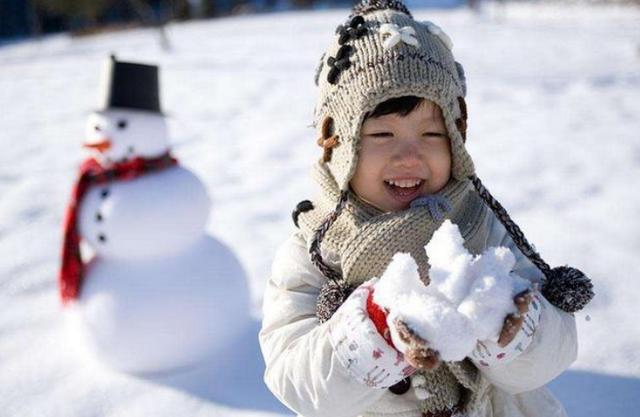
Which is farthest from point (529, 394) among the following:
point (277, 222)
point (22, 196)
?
point (22, 196)

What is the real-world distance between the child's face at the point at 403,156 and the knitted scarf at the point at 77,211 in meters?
1.03

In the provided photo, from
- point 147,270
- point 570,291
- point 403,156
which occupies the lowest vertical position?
point 147,270

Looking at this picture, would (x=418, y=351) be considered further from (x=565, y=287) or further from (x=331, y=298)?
(x=565, y=287)

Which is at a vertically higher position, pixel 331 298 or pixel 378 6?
pixel 378 6

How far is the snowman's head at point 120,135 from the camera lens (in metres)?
2.00

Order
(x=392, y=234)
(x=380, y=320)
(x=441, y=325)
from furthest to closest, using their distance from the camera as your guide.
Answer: (x=392, y=234) < (x=380, y=320) < (x=441, y=325)

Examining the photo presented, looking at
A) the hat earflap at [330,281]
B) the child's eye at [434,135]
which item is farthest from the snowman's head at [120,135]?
the child's eye at [434,135]

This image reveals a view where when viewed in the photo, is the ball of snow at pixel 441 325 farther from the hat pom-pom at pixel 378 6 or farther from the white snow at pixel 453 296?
the hat pom-pom at pixel 378 6

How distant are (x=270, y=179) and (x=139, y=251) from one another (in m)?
2.01

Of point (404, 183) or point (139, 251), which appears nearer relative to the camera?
point (404, 183)

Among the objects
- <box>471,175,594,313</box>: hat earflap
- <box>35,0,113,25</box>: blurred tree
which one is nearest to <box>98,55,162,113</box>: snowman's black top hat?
<box>471,175,594,313</box>: hat earflap

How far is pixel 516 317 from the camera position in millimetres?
910

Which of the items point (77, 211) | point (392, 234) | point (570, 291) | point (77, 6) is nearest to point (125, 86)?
point (77, 211)

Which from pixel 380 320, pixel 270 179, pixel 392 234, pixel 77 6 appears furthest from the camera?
pixel 77 6
